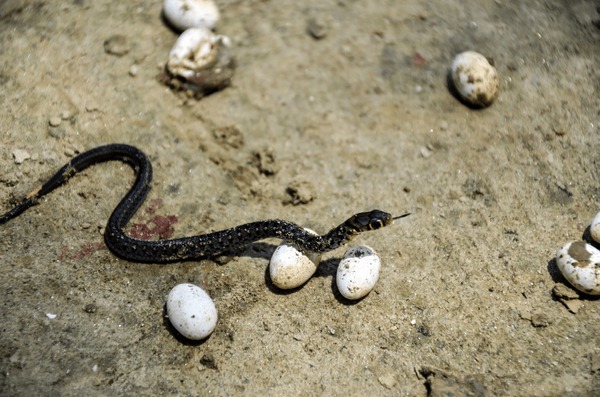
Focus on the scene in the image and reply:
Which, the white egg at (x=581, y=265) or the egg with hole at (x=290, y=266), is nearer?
the white egg at (x=581, y=265)

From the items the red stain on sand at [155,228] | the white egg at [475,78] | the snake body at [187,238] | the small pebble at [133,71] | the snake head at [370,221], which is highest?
the white egg at [475,78]

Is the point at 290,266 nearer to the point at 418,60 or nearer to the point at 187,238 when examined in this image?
the point at 187,238

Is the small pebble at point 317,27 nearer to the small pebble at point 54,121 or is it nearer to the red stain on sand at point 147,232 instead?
the red stain on sand at point 147,232

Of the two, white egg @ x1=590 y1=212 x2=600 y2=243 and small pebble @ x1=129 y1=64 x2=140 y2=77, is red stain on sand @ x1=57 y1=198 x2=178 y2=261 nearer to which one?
small pebble @ x1=129 y1=64 x2=140 y2=77

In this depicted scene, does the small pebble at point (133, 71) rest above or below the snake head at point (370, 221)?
below

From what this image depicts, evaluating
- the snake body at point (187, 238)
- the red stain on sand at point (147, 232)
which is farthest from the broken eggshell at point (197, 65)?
the red stain on sand at point (147, 232)

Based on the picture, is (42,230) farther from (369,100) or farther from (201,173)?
(369,100)

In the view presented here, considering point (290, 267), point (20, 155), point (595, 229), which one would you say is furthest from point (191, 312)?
point (595, 229)

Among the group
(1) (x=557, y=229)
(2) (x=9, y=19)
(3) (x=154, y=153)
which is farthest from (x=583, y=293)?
(2) (x=9, y=19)
